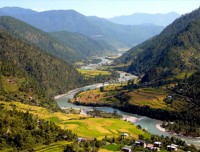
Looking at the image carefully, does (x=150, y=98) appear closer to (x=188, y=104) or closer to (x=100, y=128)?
(x=188, y=104)

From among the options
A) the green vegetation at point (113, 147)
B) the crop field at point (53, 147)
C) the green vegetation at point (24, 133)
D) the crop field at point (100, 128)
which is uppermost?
the green vegetation at point (24, 133)

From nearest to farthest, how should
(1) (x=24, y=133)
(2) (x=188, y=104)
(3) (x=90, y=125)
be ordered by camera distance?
(1) (x=24, y=133) → (3) (x=90, y=125) → (2) (x=188, y=104)

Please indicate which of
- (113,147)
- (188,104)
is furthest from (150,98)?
(113,147)

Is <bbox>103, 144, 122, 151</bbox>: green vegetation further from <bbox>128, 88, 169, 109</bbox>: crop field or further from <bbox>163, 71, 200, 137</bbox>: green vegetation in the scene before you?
<bbox>128, 88, 169, 109</bbox>: crop field

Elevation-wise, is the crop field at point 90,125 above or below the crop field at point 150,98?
below

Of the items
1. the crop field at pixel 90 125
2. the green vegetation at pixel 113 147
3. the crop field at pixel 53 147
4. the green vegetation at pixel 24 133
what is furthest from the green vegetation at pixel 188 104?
the crop field at pixel 53 147

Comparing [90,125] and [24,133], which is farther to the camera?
[90,125]

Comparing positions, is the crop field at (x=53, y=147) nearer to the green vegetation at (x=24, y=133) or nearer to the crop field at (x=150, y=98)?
the green vegetation at (x=24, y=133)

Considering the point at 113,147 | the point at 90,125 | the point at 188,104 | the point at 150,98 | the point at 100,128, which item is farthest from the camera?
the point at 150,98

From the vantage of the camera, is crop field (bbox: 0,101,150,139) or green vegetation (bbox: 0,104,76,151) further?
crop field (bbox: 0,101,150,139)

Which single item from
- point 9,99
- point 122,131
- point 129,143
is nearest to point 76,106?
point 9,99

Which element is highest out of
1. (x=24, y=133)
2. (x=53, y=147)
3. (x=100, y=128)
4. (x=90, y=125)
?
(x=24, y=133)

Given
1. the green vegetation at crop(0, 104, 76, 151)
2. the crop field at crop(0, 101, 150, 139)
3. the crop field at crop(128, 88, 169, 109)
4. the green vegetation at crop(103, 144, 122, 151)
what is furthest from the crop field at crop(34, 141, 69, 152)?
the crop field at crop(128, 88, 169, 109)

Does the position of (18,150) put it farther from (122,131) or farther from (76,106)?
(76,106)
